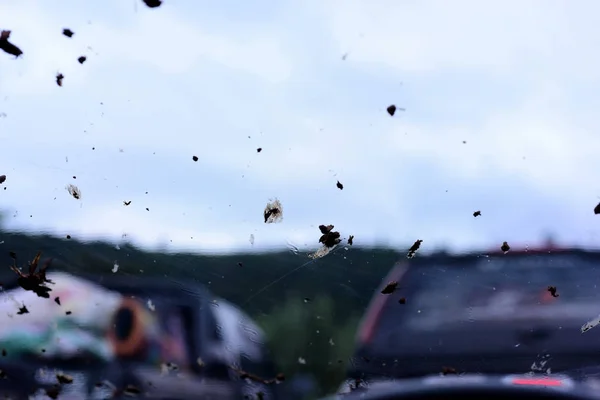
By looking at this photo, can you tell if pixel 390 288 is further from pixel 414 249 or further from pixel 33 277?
pixel 33 277

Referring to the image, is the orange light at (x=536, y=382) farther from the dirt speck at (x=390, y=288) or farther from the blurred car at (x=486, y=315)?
the dirt speck at (x=390, y=288)

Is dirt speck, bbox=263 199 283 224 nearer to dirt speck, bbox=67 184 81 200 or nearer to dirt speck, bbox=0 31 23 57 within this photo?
dirt speck, bbox=67 184 81 200

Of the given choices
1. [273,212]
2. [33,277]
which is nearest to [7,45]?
[33,277]

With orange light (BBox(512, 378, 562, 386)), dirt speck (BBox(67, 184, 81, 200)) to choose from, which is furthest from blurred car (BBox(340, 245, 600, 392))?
dirt speck (BBox(67, 184, 81, 200))

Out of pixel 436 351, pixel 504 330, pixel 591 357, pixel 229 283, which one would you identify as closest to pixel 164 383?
pixel 229 283

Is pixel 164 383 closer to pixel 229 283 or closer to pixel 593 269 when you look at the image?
pixel 229 283
